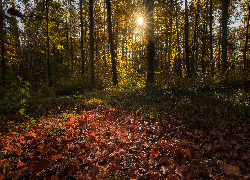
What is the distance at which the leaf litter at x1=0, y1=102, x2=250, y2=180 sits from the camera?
79.2 inches

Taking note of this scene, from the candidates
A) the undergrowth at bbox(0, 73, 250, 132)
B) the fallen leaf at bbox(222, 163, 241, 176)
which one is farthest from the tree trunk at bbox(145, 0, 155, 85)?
the fallen leaf at bbox(222, 163, 241, 176)

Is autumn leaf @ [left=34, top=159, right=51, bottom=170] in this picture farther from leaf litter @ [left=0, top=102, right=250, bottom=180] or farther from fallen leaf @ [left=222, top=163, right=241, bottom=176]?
fallen leaf @ [left=222, top=163, right=241, bottom=176]

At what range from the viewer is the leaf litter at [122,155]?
6.60 ft

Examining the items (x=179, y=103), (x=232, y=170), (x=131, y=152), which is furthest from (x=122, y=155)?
(x=179, y=103)

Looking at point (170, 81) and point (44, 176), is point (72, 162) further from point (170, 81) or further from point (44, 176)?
point (170, 81)

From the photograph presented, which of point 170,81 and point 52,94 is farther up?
point 170,81

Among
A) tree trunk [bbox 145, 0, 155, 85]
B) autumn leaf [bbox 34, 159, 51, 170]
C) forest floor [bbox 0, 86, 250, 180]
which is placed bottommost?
forest floor [bbox 0, 86, 250, 180]

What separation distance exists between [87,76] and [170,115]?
12112 millimetres

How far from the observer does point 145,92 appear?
8.88m

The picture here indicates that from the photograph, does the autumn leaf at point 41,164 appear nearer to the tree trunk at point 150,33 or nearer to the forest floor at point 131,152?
the forest floor at point 131,152

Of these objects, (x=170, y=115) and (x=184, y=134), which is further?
(x=170, y=115)

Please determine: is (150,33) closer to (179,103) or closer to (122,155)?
(179,103)

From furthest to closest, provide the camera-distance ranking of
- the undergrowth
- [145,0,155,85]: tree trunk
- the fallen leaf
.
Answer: [145,0,155,85]: tree trunk < the undergrowth < the fallen leaf

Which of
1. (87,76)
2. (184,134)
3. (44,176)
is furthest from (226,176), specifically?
(87,76)
